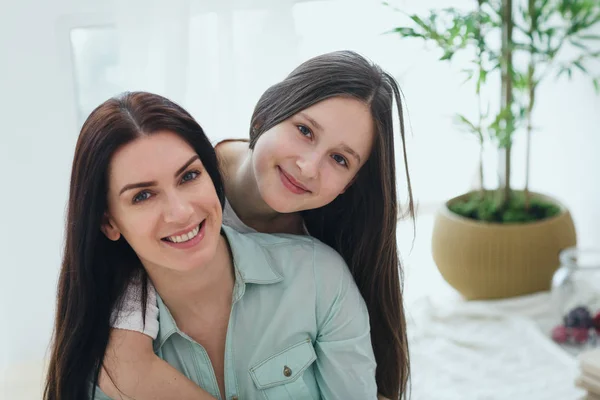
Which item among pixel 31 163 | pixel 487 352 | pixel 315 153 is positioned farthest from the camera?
pixel 487 352

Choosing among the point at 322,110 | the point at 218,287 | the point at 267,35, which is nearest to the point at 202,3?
the point at 267,35

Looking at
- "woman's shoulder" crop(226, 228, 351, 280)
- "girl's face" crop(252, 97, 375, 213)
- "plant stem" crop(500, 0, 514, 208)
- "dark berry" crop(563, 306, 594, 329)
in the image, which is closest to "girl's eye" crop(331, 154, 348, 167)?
"girl's face" crop(252, 97, 375, 213)

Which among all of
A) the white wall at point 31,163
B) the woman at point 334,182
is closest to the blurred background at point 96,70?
the white wall at point 31,163

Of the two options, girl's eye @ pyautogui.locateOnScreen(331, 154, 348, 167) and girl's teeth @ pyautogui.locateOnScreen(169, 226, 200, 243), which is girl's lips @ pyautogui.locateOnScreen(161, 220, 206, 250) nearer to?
girl's teeth @ pyautogui.locateOnScreen(169, 226, 200, 243)

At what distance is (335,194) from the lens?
151 cm

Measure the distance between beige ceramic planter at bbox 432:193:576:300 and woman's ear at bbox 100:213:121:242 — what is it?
1649mm

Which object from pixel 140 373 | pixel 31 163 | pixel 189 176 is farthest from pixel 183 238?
pixel 31 163

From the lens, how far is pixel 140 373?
1333 millimetres

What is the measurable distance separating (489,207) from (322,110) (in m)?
1.48

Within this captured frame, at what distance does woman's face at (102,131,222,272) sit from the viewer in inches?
48.3

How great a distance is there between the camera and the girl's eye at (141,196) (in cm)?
125

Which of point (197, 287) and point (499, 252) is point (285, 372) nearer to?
point (197, 287)

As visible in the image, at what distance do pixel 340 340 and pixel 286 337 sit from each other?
10 centimetres

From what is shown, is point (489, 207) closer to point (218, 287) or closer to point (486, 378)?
point (486, 378)
